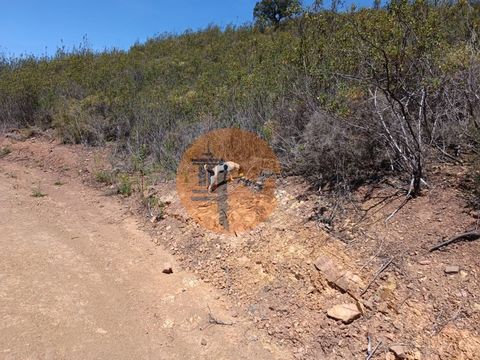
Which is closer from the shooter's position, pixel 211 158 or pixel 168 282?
pixel 168 282

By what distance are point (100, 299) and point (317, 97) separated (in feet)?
8.70

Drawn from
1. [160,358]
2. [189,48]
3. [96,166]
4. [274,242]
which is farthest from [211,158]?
[189,48]

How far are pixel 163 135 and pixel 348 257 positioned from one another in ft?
12.3

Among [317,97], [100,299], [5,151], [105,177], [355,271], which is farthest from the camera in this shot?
→ [5,151]

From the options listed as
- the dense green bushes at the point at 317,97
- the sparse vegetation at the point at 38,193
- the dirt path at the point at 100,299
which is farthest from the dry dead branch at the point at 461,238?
the sparse vegetation at the point at 38,193

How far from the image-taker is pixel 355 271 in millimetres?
2906

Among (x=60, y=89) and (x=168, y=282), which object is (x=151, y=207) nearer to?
(x=168, y=282)

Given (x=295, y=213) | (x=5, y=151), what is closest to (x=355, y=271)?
(x=295, y=213)

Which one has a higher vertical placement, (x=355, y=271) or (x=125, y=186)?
(x=125, y=186)

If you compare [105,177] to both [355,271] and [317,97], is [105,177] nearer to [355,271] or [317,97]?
[317,97]

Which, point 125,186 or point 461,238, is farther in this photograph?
point 125,186

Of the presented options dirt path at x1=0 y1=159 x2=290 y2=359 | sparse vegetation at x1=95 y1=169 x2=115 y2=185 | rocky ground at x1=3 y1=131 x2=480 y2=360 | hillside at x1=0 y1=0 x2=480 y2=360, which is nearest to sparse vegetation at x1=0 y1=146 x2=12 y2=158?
hillside at x1=0 y1=0 x2=480 y2=360

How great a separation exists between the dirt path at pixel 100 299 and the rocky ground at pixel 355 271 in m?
0.22

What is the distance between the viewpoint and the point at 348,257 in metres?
3.04
